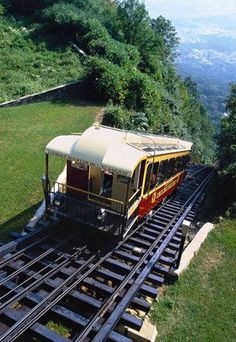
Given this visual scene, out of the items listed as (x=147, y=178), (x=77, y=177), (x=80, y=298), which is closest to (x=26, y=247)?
(x=80, y=298)

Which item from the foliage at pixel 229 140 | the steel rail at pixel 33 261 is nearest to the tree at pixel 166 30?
the foliage at pixel 229 140

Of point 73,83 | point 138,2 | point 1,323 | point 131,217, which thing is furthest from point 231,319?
point 138,2

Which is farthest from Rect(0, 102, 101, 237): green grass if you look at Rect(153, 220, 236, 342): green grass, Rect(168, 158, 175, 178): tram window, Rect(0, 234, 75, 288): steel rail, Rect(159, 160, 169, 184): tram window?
Rect(153, 220, 236, 342): green grass

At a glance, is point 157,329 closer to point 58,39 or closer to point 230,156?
point 230,156

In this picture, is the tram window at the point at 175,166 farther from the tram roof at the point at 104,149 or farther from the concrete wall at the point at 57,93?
the concrete wall at the point at 57,93

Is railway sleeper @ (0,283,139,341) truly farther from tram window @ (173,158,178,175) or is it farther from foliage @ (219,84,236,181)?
foliage @ (219,84,236,181)
